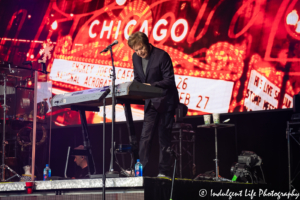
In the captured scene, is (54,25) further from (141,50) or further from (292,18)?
(292,18)

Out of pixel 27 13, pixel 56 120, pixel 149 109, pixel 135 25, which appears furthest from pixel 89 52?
pixel 149 109

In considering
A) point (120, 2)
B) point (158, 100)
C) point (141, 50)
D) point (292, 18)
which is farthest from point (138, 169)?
point (120, 2)

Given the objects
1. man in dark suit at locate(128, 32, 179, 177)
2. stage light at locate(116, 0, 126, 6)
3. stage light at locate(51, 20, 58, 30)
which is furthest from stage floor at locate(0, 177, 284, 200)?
stage light at locate(51, 20, 58, 30)

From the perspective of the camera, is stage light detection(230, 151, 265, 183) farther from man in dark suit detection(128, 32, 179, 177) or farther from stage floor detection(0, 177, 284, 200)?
man in dark suit detection(128, 32, 179, 177)

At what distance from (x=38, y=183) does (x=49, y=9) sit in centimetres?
466

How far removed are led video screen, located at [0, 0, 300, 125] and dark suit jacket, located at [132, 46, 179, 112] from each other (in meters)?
1.91

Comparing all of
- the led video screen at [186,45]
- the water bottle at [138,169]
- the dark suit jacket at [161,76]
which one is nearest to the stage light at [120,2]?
the led video screen at [186,45]

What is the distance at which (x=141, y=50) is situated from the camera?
2998 millimetres

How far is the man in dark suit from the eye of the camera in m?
2.99

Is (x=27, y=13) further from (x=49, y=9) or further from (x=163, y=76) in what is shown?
(x=163, y=76)

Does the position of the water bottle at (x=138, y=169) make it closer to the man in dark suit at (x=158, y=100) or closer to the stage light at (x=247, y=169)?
the man in dark suit at (x=158, y=100)

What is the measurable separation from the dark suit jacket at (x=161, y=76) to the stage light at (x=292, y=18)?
7.68 ft

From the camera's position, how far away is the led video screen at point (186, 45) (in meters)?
4.61

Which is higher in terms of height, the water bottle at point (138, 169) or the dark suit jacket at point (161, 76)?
the dark suit jacket at point (161, 76)
